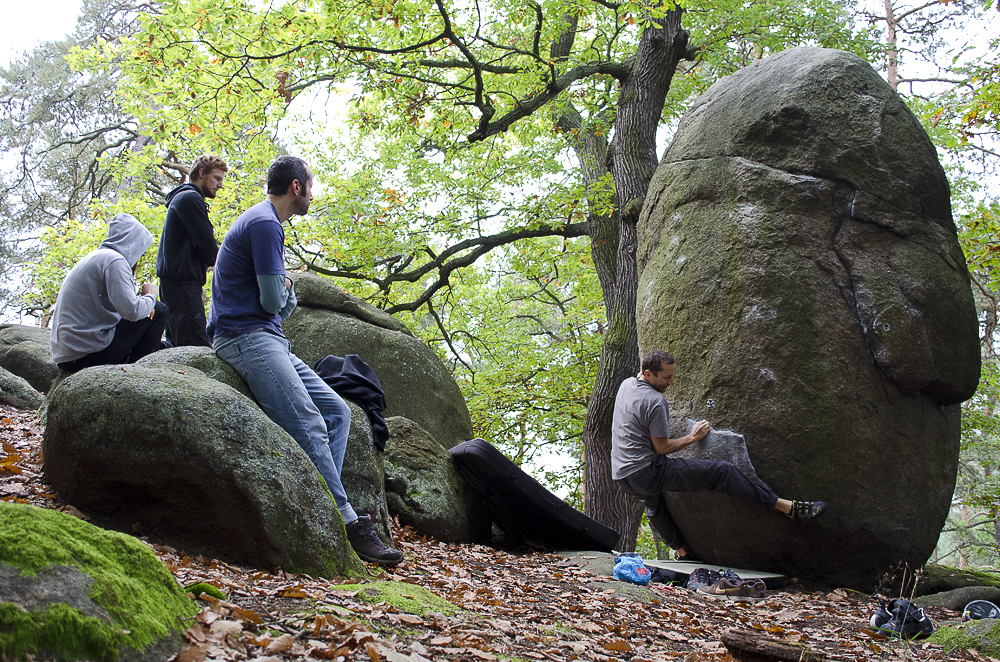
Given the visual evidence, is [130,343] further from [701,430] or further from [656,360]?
[701,430]

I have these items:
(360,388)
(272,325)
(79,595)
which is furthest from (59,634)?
(360,388)

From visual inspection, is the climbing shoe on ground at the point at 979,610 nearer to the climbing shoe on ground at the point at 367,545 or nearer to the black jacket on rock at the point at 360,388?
the climbing shoe on ground at the point at 367,545

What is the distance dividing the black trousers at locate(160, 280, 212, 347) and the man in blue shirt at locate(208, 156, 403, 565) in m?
1.03

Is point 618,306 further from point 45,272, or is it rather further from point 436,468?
point 45,272

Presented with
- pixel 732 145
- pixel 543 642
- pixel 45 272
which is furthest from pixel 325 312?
pixel 45 272

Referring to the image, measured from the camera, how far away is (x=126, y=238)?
524 cm

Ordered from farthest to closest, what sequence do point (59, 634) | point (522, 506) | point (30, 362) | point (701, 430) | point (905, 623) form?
1. point (30, 362)
2. point (522, 506)
3. point (701, 430)
4. point (905, 623)
5. point (59, 634)

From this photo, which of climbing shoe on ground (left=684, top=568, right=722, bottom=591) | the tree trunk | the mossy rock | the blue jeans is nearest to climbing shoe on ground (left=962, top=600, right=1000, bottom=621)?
the mossy rock

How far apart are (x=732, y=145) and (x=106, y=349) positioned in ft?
19.5

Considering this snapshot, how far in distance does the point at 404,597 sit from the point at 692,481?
3.61 meters

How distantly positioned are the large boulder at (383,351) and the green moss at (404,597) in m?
4.42

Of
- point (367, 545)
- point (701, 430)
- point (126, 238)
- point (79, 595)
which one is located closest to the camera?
point (79, 595)

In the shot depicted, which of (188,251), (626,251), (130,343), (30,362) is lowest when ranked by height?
(30,362)

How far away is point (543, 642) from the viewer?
3129 millimetres
